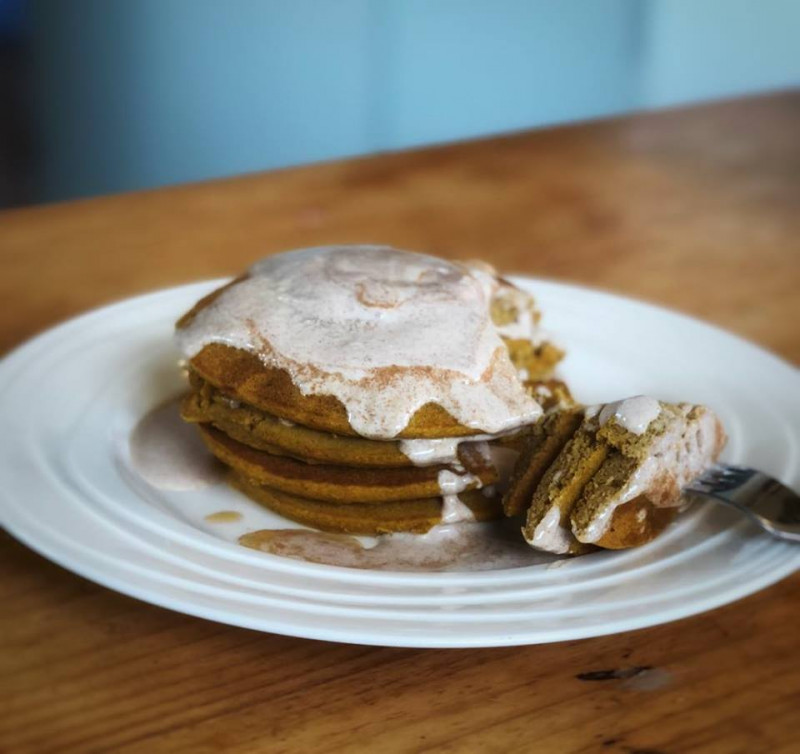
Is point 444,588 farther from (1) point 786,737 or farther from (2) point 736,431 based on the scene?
(2) point 736,431

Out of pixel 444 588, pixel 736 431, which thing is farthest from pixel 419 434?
pixel 736 431

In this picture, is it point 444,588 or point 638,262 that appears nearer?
point 444,588

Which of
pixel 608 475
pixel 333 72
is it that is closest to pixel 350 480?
pixel 608 475

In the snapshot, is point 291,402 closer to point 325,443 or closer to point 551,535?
point 325,443

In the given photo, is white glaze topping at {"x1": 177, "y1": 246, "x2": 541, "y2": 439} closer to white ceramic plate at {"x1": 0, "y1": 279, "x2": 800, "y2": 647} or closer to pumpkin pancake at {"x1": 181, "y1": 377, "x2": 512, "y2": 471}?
pumpkin pancake at {"x1": 181, "y1": 377, "x2": 512, "y2": 471}

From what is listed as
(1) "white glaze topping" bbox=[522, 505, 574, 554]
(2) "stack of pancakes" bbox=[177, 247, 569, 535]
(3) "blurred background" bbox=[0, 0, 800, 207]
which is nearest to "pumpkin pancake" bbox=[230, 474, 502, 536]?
(2) "stack of pancakes" bbox=[177, 247, 569, 535]

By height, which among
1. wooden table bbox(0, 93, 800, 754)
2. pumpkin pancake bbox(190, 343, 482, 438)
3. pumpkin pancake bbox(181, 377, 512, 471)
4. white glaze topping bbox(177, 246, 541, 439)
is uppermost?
white glaze topping bbox(177, 246, 541, 439)
